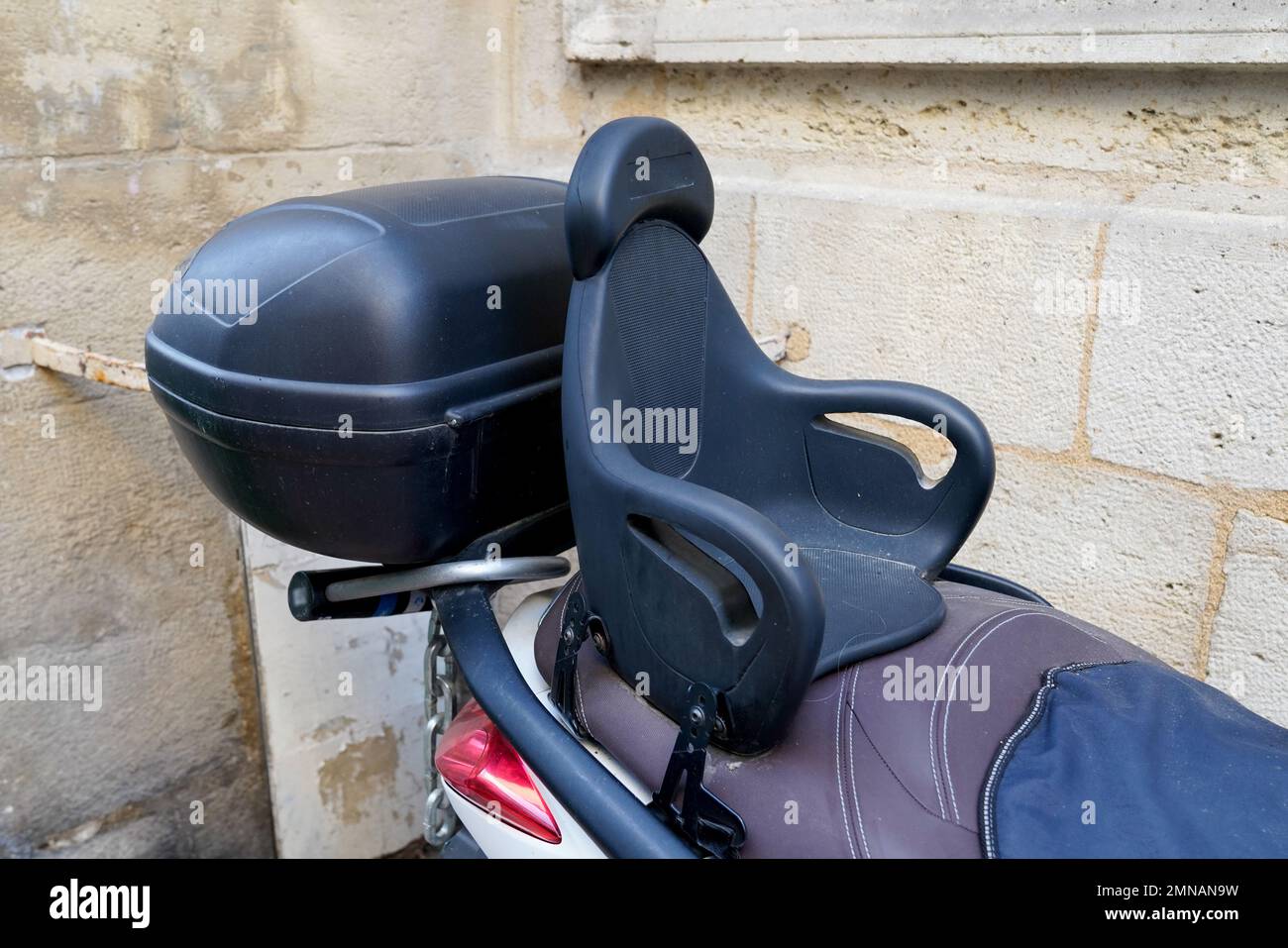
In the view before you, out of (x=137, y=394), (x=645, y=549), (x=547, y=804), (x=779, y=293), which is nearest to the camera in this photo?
(x=645, y=549)

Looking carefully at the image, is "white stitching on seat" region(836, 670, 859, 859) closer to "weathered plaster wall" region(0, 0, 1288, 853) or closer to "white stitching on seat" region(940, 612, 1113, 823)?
Result: "white stitching on seat" region(940, 612, 1113, 823)

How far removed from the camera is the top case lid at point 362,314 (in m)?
1.27

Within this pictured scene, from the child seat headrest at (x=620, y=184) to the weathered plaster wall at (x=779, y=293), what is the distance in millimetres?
838

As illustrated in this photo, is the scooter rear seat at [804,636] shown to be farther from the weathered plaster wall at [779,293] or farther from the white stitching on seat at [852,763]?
the weathered plaster wall at [779,293]

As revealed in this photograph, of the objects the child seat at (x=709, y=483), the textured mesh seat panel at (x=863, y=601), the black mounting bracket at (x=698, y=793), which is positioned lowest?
the black mounting bracket at (x=698, y=793)

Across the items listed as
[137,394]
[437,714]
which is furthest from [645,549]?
[137,394]

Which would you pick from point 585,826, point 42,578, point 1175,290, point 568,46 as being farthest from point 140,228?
A: point 1175,290

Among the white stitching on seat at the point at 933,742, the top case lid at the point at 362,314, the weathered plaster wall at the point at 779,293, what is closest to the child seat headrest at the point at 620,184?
the top case lid at the point at 362,314

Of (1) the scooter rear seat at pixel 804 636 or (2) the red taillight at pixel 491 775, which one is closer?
(1) the scooter rear seat at pixel 804 636

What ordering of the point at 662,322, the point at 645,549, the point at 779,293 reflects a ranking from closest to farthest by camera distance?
the point at 645,549 < the point at 662,322 < the point at 779,293

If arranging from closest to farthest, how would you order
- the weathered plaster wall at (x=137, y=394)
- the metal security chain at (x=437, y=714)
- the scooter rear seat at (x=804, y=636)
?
the scooter rear seat at (x=804, y=636), the metal security chain at (x=437, y=714), the weathered plaster wall at (x=137, y=394)

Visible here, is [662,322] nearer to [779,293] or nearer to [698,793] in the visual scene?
[698,793]

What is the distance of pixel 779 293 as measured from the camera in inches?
92.4

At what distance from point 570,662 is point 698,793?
256 mm
